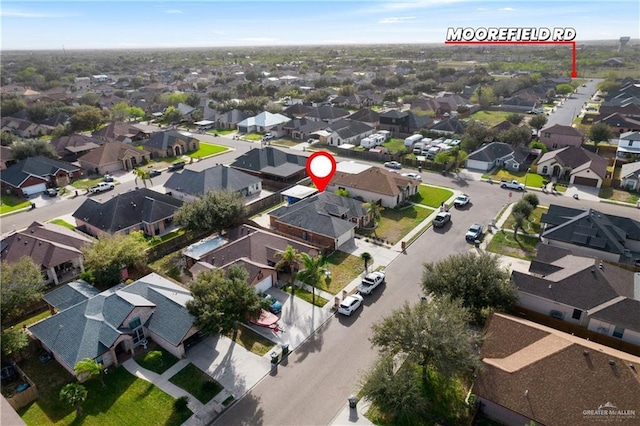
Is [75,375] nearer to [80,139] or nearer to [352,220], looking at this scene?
[352,220]

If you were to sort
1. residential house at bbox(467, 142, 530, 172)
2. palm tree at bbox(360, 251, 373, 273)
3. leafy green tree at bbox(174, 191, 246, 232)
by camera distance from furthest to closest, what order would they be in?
residential house at bbox(467, 142, 530, 172) → leafy green tree at bbox(174, 191, 246, 232) → palm tree at bbox(360, 251, 373, 273)

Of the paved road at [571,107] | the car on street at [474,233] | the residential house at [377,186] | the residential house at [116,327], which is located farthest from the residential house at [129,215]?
the paved road at [571,107]

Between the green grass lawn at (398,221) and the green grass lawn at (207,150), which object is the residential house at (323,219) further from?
the green grass lawn at (207,150)

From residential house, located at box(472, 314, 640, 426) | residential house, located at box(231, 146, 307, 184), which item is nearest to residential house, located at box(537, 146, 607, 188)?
residential house, located at box(231, 146, 307, 184)

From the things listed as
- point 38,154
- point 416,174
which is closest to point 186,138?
point 38,154

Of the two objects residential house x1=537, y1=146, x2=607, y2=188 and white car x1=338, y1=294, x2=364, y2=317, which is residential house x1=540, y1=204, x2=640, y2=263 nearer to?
residential house x1=537, y1=146, x2=607, y2=188

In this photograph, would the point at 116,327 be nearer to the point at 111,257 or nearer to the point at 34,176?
the point at 111,257

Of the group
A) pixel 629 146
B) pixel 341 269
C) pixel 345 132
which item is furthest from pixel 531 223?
pixel 345 132
